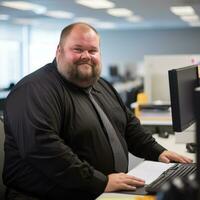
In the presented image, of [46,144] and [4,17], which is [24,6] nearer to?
[4,17]

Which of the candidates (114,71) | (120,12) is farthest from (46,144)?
(114,71)

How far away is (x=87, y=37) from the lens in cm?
187

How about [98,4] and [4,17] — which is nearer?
[98,4]

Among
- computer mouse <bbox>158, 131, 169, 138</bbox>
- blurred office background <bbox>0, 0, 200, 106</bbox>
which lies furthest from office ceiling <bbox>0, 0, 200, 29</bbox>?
computer mouse <bbox>158, 131, 169, 138</bbox>

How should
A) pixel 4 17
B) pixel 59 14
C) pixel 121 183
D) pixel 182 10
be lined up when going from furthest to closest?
pixel 4 17, pixel 59 14, pixel 182 10, pixel 121 183

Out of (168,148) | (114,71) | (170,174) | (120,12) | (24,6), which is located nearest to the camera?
(170,174)

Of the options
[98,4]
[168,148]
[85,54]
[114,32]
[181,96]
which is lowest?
[168,148]

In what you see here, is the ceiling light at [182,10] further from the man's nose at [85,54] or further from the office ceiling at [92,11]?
the man's nose at [85,54]

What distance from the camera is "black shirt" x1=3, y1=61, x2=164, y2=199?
1.60m

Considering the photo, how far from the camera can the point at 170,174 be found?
1723 millimetres

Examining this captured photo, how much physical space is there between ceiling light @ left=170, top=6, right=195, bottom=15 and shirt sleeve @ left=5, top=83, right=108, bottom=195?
7329 mm

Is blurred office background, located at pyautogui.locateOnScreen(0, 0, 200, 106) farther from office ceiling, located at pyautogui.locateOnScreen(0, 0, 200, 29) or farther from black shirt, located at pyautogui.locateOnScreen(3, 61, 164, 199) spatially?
black shirt, located at pyautogui.locateOnScreen(3, 61, 164, 199)

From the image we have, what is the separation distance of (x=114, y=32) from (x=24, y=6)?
7003 mm

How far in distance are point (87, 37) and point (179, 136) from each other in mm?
1212
